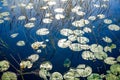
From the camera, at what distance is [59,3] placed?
3400 millimetres

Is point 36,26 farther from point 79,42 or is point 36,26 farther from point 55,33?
point 79,42

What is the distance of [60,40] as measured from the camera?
2646 mm

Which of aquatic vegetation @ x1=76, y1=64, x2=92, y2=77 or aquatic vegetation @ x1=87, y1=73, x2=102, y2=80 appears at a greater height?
aquatic vegetation @ x1=76, y1=64, x2=92, y2=77

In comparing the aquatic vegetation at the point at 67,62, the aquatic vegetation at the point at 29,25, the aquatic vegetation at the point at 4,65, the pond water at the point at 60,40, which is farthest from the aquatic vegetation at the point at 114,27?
the aquatic vegetation at the point at 4,65

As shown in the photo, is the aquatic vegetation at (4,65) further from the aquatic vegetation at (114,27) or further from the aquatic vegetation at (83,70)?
the aquatic vegetation at (114,27)

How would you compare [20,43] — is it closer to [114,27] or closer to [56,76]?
[56,76]

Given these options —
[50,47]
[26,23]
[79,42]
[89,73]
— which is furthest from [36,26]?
[89,73]

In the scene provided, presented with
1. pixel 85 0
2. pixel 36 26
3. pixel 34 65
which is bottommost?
pixel 34 65

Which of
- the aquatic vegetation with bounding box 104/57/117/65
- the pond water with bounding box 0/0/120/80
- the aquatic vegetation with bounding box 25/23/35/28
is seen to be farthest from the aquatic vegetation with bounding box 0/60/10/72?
the aquatic vegetation with bounding box 104/57/117/65

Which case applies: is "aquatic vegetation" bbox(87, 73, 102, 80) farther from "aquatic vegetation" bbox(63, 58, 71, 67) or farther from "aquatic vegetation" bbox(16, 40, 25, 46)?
"aquatic vegetation" bbox(16, 40, 25, 46)

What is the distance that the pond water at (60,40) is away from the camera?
2287 millimetres

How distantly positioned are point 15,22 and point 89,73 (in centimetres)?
144

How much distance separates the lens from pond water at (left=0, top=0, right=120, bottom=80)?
7.50 feet

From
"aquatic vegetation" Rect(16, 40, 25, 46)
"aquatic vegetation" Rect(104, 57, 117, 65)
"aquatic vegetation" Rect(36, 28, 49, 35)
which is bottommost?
"aquatic vegetation" Rect(104, 57, 117, 65)
